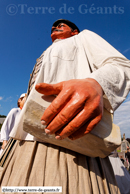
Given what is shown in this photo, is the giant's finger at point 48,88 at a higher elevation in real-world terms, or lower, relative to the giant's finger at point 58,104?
higher

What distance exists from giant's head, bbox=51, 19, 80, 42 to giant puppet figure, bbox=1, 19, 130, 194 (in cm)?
64

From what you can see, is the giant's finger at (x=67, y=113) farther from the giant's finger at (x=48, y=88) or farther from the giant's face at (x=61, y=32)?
the giant's face at (x=61, y=32)

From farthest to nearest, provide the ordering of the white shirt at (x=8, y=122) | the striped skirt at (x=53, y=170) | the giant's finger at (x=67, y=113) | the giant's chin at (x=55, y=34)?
the white shirt at (x=8, y=122), the giant's chin at (x=55, y=34), the striped skirt at (x=53, y=170), the giant's finger at (x=67, y=113)

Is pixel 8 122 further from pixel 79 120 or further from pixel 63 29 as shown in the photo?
pixel 79 120

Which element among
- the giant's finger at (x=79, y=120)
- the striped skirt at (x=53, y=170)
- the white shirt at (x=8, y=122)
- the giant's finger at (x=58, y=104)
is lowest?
the white shirt at (x=8, y=122)

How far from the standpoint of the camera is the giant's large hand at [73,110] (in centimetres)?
63

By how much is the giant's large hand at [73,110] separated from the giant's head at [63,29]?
1493 millimetres

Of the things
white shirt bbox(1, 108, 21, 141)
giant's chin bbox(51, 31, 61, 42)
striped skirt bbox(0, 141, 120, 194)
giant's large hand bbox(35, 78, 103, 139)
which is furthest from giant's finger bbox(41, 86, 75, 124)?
white shirt bbox(1, 108, 21, 141)

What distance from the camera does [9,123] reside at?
2.89 m

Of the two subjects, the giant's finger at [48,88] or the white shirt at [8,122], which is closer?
the giant's finger at [48,88]

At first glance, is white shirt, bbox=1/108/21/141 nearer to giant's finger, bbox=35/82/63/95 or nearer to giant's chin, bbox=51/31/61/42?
giant's chin, bbox=51/31/61/42

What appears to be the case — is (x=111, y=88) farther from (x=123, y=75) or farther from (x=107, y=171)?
(x=107, y=171)

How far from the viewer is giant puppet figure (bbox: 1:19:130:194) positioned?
2.13 ft

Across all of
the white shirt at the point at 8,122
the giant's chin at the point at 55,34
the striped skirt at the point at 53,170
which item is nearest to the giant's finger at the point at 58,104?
the striped skirt at the point at 53,170
